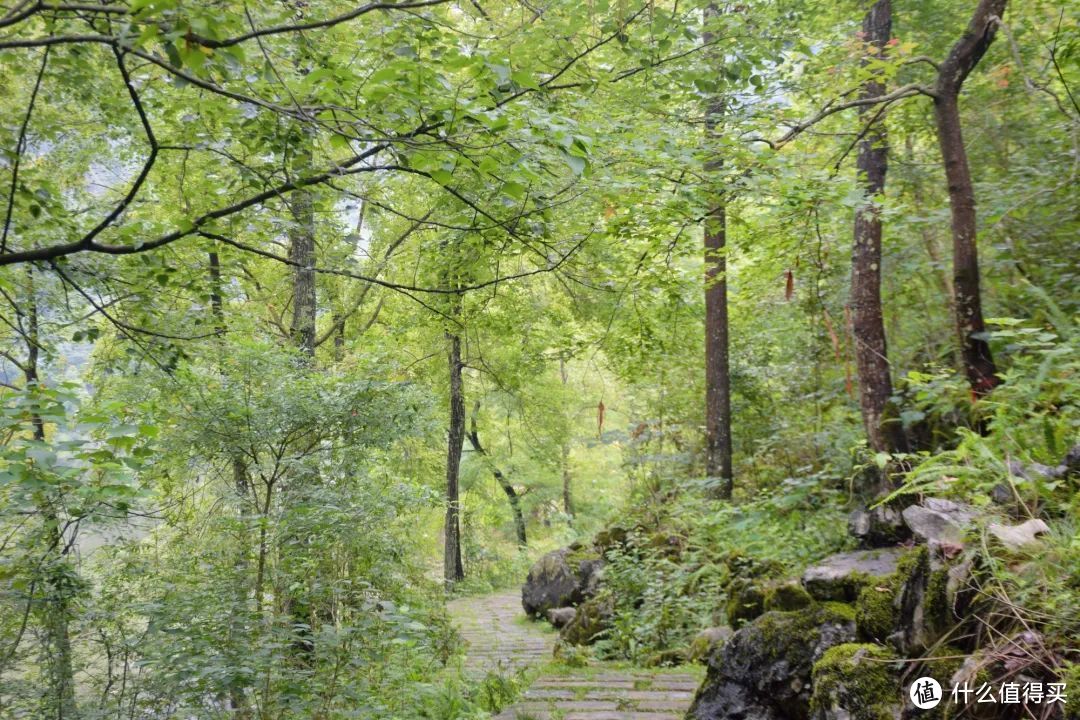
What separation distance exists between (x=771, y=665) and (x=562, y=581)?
764 centimetres

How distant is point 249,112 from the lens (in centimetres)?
418

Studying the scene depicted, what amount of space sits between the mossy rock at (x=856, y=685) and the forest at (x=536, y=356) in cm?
2

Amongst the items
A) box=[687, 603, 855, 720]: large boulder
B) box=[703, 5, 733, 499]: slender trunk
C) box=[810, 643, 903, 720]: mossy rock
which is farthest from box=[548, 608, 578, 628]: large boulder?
box=[810, 643, 903, 720]: mossy rock

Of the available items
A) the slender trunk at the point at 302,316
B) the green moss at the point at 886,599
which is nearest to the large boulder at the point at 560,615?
the slender trunk at the point at 302,316

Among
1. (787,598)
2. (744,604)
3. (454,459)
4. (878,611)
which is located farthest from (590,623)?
(454,459)

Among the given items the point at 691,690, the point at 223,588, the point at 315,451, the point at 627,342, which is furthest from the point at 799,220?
the point at 223,588

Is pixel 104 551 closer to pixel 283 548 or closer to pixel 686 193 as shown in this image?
pixel 283 548

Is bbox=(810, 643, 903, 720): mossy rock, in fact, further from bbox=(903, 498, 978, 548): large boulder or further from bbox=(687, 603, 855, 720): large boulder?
bbox=(903, 498, 978, 548): large boulder

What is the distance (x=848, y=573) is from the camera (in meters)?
4.18

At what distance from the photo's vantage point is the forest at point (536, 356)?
3092mm

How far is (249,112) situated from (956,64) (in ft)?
17.7

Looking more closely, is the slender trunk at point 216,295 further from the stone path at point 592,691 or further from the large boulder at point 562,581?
the large boulder at point 562,581

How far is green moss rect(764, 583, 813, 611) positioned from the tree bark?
85.1 inches

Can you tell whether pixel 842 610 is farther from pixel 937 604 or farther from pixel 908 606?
pixel 937 604
